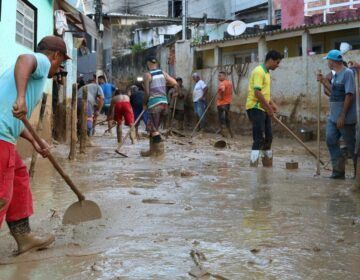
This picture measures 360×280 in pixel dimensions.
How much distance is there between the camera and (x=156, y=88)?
9094 millimetres

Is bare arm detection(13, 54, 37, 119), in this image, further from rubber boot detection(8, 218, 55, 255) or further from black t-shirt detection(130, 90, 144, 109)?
black t-shirt detection(130, 90, 144, 109)

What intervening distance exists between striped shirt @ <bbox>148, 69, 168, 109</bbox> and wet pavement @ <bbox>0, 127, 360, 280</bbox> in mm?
2115

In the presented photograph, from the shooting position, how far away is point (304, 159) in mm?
9367

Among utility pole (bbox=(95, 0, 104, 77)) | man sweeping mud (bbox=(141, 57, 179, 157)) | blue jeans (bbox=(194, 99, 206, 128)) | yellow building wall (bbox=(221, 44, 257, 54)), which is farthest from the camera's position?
utility pole (bbox=(95, 0, 104, 77))

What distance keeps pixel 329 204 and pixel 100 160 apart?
15.3ft

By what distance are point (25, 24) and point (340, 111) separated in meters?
5.34

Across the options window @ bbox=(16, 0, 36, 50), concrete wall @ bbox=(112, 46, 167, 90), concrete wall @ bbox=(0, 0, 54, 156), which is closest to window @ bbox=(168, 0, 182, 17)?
concrete wall @ bbox=(112, 46, 167, 90)

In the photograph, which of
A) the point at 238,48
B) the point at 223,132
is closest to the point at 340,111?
the point at 223,132

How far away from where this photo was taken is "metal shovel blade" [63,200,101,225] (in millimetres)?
3982

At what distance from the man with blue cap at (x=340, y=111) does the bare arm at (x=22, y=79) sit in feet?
14.3

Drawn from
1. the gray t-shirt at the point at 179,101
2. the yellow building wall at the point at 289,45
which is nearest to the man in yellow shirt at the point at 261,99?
the yellow building wall at the point at 289,45

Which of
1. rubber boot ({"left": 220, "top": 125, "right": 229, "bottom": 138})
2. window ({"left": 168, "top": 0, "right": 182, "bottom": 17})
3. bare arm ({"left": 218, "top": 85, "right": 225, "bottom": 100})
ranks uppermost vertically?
window ({"left": 168, "top": 0, "right": 182, "bottom": 17})

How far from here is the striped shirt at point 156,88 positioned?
356 inches

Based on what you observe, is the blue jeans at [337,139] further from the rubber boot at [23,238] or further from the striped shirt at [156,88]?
the rubber boot at [23,238]
